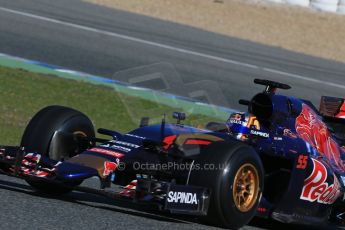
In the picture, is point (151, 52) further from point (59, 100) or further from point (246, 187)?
point (246, 187)

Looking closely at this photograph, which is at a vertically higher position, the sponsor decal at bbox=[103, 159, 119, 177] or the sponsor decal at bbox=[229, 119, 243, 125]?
the sponsor decal at bbox=[229, 119, 243, 125]

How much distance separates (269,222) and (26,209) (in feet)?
6.45

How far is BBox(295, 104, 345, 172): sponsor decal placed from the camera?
6.47 m

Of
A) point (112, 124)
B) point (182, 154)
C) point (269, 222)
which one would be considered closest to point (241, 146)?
point (182, 154)

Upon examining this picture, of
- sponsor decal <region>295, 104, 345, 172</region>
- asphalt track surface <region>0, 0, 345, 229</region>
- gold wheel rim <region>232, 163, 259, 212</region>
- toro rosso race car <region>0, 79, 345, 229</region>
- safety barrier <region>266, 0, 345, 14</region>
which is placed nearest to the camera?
toro rosso race car <region>0, 79, 345, 229</region>

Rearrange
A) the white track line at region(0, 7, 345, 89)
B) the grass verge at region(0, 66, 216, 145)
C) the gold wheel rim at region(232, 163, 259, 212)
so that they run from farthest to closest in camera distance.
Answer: the white track line at region(0, 7, 345, 89) → the grass verge at region(0, 66, 216, 145) → the gold wheel rim at region(232, 163, 259, 212)

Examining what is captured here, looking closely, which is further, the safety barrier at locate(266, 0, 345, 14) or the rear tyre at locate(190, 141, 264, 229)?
the safety barrier at locate(266, 0, 345, 14)

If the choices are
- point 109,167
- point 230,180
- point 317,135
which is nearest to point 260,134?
point 317,135

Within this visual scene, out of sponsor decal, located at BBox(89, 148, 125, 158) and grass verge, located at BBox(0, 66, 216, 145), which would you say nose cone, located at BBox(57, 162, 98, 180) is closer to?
sponsor decal, located at BBox(89, 148, 125, 158)

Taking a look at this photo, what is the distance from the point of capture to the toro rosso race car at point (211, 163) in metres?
5.48

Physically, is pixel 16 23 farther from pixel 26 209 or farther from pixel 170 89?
pixel 26 209

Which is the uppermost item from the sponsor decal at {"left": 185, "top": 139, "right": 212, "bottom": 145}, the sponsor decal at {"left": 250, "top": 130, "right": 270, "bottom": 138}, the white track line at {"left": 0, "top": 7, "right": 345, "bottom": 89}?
the white track line at {"left": 0, "top": 7, "right": 345, "bottom": 89}

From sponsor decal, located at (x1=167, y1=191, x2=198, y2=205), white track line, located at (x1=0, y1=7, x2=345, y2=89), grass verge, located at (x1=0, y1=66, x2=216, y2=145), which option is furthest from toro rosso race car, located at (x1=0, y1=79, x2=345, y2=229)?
white track line, located at (x1=0, y1=7, x2=345, y2=89)

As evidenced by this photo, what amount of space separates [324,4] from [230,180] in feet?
48.9
